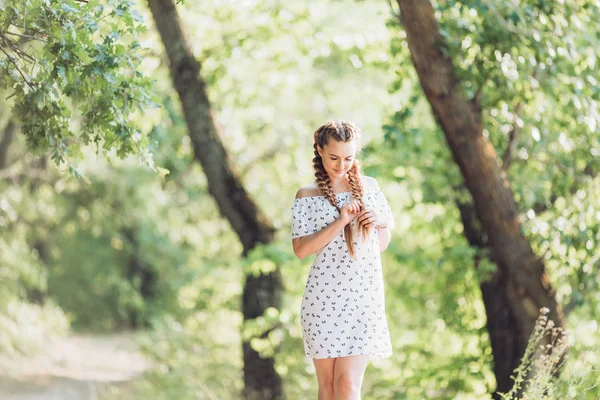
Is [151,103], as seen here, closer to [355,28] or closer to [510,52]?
[510,52]

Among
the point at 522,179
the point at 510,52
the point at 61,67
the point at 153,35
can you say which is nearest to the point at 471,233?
the point at 522,179

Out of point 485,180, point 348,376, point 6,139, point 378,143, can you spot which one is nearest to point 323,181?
point 348,376

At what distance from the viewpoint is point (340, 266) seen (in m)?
4.05

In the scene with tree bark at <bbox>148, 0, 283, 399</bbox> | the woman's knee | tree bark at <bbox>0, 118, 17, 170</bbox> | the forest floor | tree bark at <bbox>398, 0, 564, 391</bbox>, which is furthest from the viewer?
the forest floor

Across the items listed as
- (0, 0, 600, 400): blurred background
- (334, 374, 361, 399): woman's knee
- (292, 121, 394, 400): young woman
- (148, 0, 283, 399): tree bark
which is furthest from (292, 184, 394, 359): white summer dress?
(148, 0, 283, 399): tree bark

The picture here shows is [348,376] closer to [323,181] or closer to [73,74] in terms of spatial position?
[323,181]

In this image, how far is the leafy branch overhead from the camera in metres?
3.79

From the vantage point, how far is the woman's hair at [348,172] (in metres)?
3.95

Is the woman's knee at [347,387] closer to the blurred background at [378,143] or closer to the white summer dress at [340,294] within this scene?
the white summer dress at [340,294]

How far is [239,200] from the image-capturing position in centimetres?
805

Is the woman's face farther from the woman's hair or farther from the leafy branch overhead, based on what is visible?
the leafy branch overhead

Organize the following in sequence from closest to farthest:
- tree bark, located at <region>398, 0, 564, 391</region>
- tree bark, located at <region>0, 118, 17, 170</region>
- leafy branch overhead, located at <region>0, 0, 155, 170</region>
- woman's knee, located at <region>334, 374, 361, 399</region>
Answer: leafy branch overhead, located at <region>0, 0, 155, 170</region> < woman's knee, located at <region>334, 374, 361, 399</region> < tree bark, located at <region>398, 0, 564, 391</region> < tree bark, located at <region>0, 118, 17, 170</region>

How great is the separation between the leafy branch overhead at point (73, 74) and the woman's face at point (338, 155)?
87cm

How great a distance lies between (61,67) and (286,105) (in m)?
9.81
